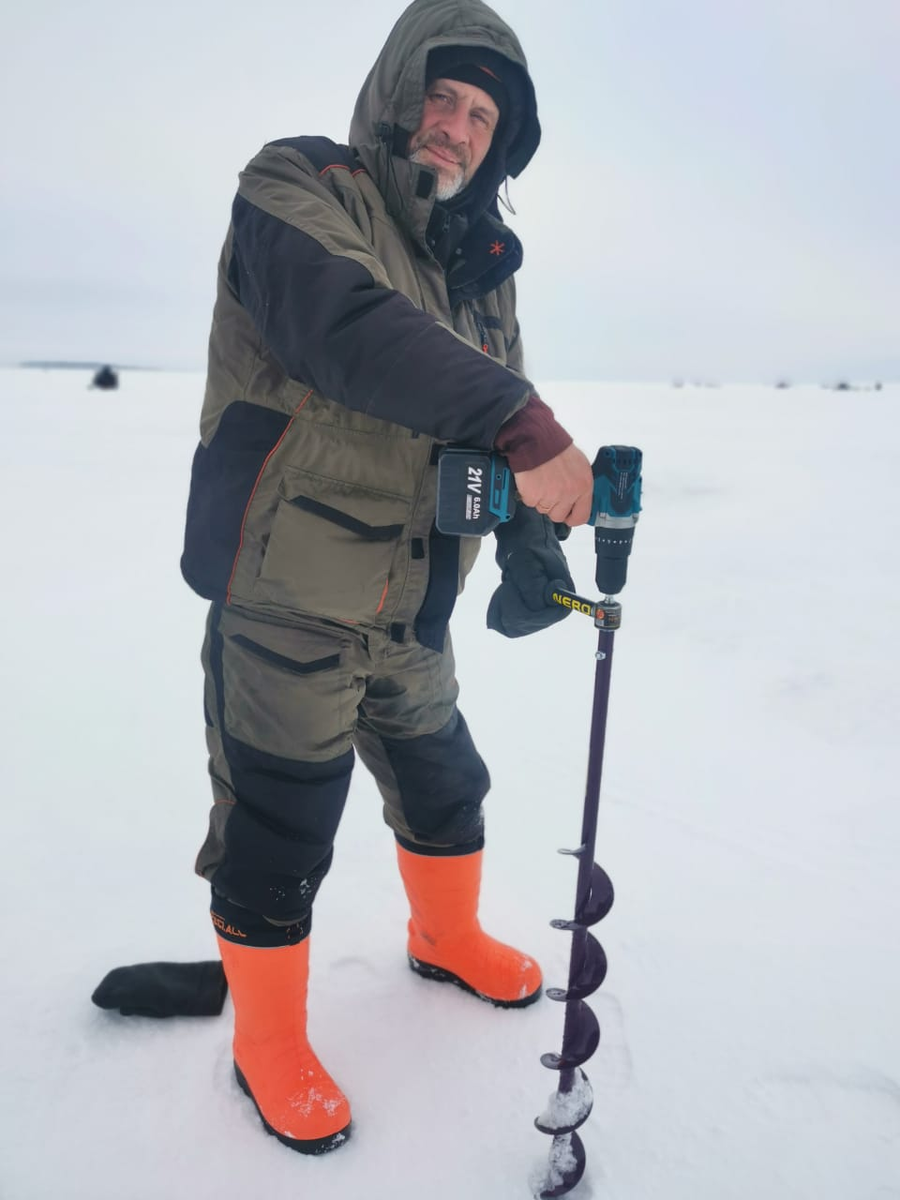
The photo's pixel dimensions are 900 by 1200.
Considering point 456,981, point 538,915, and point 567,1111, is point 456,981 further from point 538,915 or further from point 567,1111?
point 567,1111

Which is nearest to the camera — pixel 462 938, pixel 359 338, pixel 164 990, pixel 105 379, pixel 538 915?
pixel 359 338

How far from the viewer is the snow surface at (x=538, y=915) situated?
1.88 m

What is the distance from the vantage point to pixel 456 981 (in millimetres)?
2432

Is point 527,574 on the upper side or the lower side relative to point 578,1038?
upper

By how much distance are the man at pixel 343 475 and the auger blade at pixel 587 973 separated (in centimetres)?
61

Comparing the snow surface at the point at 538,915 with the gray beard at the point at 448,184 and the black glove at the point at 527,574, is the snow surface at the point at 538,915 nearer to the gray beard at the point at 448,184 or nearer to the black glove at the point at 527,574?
the black glove at the point at 527,574

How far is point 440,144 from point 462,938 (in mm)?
2207

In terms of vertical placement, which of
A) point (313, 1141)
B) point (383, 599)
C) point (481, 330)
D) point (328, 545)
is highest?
point (481, 330)

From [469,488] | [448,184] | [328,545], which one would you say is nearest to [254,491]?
[328,545]

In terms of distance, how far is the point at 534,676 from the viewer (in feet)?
14.3

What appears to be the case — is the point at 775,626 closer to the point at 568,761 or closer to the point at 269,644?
the point at 568,761

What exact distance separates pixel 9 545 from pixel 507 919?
19.3ft

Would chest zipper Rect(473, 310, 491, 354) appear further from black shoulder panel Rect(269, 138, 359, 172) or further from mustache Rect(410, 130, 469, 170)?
black shoulder panel Rect(269, 138, 359, 172)

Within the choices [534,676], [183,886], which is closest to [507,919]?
[183,886]
